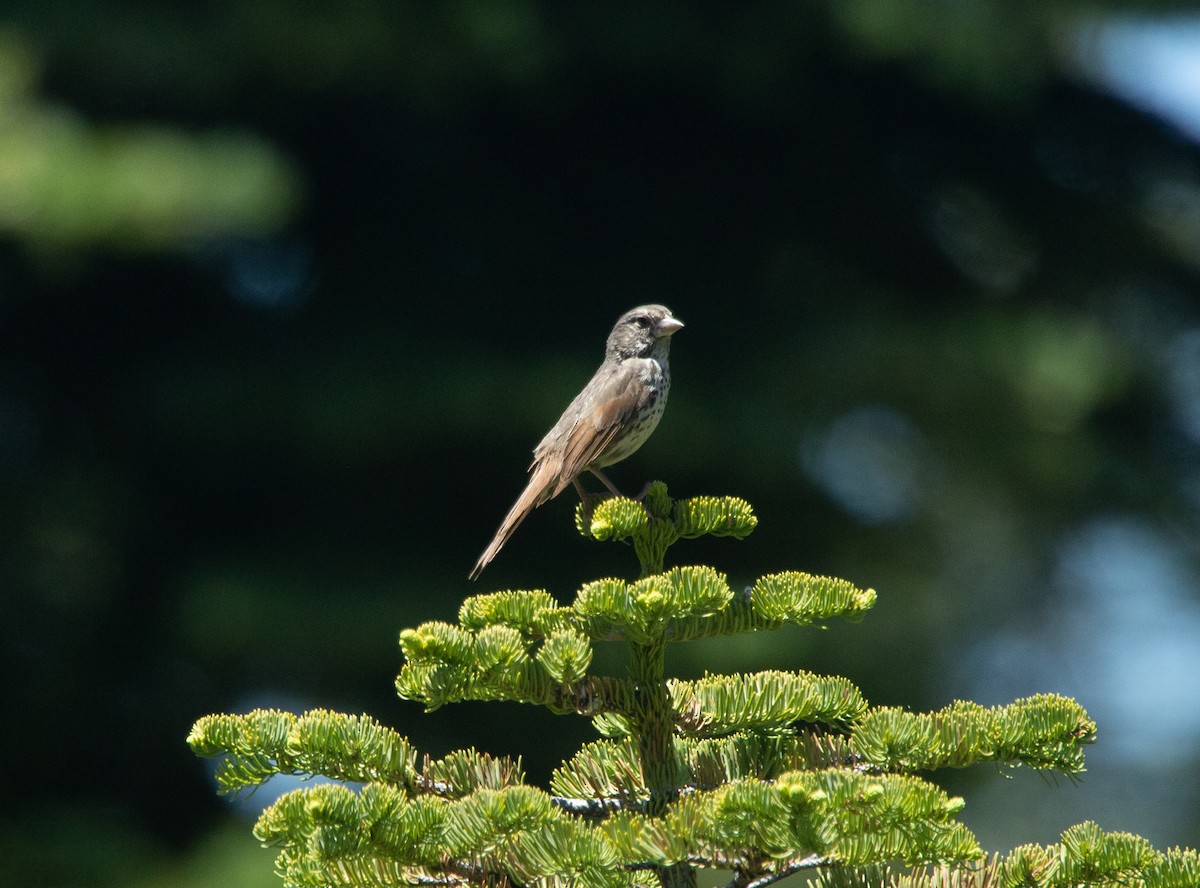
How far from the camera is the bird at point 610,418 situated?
4.13 meters

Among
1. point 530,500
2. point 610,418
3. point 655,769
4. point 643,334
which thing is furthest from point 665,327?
point 655,769

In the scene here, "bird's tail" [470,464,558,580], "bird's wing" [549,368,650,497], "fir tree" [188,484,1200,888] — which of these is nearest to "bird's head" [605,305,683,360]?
"bird's wing" [549,368,650,497]

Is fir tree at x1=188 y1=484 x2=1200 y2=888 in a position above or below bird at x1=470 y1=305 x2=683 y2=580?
below

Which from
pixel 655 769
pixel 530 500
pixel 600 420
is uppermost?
pixel 600 420

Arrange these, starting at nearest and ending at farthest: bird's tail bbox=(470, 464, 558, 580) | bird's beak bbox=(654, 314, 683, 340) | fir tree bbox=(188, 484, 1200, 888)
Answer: fir tree bbox=(188, 484, 1200, 888) < bird's tail bbox=(470, 464, 558, 580) < bird's beak bbox=(654, 314, 683, 340)

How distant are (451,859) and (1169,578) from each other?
11.0 metres

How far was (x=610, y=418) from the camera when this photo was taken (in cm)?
433

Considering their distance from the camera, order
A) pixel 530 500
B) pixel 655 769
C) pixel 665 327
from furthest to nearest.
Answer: pixel 665 327 < pixel 530 500 < pixel 655 769

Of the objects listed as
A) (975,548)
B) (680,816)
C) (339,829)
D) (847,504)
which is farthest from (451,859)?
(975,548)

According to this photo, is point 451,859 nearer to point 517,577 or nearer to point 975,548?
point 517,577

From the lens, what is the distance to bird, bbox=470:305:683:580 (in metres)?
4.13

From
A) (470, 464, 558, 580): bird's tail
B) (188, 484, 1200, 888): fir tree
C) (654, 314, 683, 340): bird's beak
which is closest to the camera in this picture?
(188, 484, 1200, 888): fir tree

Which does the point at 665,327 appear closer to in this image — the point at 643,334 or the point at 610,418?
the point at 643,334

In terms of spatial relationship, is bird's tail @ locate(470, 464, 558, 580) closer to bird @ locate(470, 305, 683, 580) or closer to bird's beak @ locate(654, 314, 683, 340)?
bird @ locate(470, 305, 683, 580)
